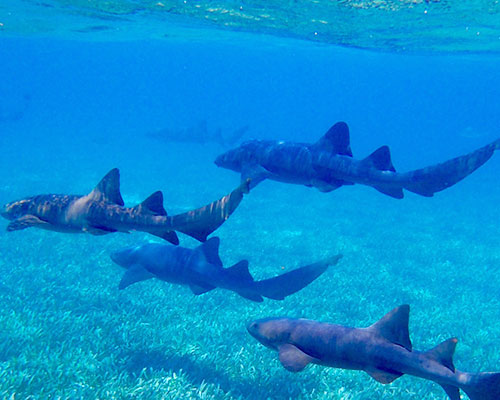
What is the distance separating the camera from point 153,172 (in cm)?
3244

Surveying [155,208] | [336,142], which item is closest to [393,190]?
[336,142]

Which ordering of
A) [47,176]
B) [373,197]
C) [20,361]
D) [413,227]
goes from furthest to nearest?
[373,197] < [47,176] < [413,227] < [20,361]

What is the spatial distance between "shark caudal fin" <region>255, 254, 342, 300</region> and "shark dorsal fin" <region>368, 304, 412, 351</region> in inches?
59.1

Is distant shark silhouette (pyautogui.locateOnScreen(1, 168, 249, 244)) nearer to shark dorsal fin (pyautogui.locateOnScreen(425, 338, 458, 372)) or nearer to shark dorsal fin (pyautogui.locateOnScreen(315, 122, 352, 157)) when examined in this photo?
shark dorsal fin (pyautogui.locateOnScreen(425, 338, 458, 372))

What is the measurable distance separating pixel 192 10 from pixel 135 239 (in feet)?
52.9

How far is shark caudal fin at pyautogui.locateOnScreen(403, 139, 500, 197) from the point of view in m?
5.50

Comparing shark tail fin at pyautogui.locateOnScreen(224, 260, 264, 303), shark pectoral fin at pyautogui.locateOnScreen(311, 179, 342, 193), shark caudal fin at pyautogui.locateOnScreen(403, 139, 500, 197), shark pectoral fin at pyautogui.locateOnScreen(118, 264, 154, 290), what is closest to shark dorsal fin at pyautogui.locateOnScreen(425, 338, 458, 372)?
shark caudal fin at pyautogui.locateOnScreen(403, 139, 500, 197)

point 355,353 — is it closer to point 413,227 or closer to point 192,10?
point 413,227

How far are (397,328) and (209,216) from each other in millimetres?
2722

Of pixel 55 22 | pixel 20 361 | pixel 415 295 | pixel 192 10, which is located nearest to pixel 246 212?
pixel 415 295

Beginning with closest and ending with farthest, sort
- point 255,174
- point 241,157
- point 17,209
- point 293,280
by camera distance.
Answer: point 17,209 → point 293,280 → point 255,174 → point 241,157

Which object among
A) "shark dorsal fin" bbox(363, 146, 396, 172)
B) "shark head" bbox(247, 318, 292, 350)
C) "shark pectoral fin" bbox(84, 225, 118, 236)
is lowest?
"shark head" bbox(247, 318, 292, 350)

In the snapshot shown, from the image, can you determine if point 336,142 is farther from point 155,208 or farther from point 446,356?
point 446,356

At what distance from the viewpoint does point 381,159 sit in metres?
6.59
